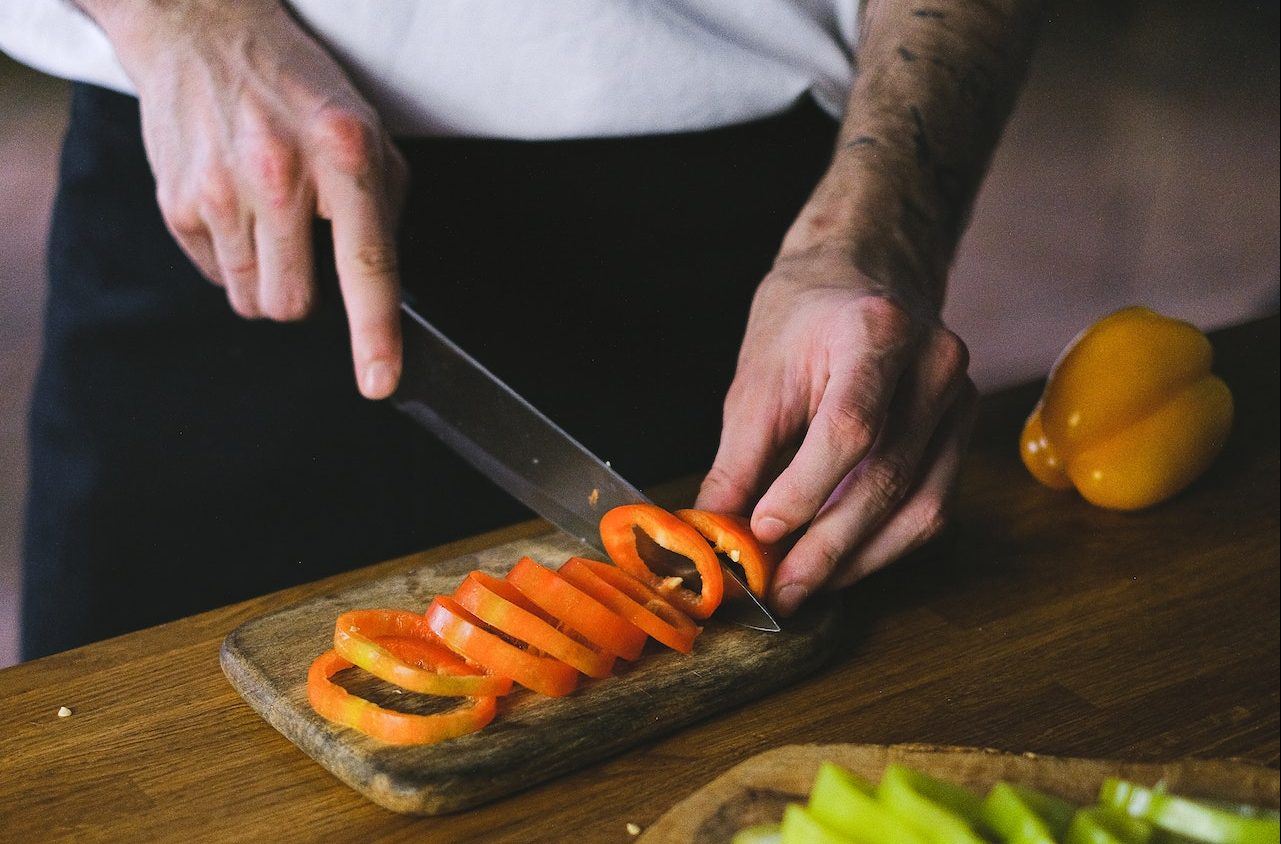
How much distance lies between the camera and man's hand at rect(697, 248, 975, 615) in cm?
132

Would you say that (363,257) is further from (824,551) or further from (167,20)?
(824,551)

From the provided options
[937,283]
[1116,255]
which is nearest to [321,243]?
[937,283]

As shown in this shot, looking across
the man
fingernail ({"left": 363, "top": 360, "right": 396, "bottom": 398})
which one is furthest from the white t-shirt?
fingernail ({"left": 363, "top": 360, "right": 396, "bottom": 398})

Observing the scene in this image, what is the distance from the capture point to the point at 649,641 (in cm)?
132

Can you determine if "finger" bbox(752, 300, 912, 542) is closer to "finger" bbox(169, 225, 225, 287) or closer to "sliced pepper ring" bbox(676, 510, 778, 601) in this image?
"sliced pepper ring" bbox(676, 510, 778, 601)

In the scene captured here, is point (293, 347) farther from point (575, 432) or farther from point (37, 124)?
point (37, 124)

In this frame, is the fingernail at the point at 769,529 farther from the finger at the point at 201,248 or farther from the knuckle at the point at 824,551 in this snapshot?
the finger at the point at 201,248

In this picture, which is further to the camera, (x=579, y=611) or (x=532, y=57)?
(x=532, y=57)

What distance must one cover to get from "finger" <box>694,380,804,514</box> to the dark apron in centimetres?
43

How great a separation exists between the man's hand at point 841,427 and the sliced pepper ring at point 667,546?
7 cm

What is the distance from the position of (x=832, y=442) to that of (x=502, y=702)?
0.42 metres

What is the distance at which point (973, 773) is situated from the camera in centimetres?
108

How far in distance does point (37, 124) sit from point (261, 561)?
3751 millimetres

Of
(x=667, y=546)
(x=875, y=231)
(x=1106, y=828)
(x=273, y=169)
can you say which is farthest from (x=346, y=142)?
(x=1106, y=828)
